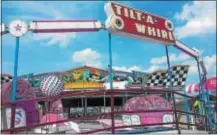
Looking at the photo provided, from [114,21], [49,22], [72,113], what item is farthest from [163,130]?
[72,113]

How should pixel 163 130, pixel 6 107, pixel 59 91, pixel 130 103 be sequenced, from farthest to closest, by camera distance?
pixel 59 91, pixel 130 103, pixel 163 130, pixel 6 107

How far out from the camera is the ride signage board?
9930mm

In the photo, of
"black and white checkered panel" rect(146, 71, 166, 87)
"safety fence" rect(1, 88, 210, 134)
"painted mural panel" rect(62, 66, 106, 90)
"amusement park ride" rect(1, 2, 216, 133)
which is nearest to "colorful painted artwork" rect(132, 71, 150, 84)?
"black and white checkered panel" rect(146, 71, 166, 87)

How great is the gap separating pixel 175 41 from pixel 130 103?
3.71 metres

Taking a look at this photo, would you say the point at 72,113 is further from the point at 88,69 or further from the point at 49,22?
the point at 49,22

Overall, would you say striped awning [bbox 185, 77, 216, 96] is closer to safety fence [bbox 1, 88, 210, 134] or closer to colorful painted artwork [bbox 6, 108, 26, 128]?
safety fence [bbox 1, 88, 210, 134]

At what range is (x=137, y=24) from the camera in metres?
10.7

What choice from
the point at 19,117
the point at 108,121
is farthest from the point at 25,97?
the point at 108,121

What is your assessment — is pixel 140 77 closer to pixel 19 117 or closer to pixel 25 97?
pixel 25 97

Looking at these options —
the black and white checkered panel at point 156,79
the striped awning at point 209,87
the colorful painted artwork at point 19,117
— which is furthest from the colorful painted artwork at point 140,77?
the colorful painted artwork at point 19,117

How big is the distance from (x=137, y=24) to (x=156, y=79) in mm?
6908

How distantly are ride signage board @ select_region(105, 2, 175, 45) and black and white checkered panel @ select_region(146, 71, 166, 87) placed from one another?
5143mm

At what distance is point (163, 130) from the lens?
8234mm

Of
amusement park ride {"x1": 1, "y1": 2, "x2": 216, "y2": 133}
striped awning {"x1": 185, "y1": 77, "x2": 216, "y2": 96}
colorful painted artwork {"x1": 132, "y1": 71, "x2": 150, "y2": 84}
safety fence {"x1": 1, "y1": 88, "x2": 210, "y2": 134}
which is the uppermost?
amusement park ride {"x1": 1, "y1": 2, "x2": 216, "y2": 133}
